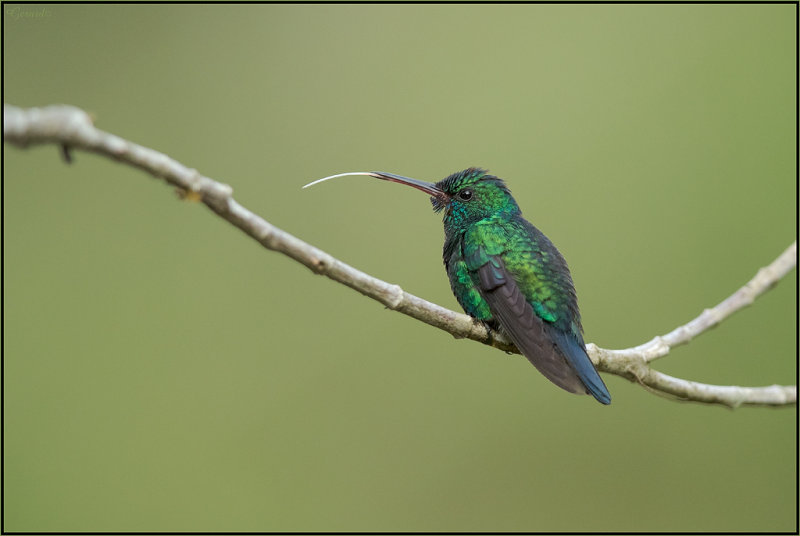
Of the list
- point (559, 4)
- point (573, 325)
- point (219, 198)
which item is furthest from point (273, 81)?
point (219, 198)

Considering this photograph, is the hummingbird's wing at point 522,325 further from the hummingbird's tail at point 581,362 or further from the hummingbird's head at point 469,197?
the hummingbird's head at point 469,197

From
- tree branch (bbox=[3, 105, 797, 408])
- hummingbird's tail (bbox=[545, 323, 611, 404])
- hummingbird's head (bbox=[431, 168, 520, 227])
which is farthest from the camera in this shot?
hummingbird's head (bbox=[431, 168, 520, 227])

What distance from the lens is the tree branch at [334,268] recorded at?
54.2 inches

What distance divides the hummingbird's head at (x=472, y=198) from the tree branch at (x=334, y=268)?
0.61 meters

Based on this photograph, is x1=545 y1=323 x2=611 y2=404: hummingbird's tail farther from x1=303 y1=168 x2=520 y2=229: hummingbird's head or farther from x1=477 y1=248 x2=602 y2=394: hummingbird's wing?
x1=303 y1=168 x2=520 y2=229: hummingbird's head

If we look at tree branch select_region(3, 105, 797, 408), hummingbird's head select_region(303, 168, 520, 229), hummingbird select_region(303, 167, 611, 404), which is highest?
hummingbird's head select_region(303, 168, 520, 229)

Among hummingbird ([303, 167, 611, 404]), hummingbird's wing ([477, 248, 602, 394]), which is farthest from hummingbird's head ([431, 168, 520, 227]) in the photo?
hummingbird's wing ([477, 248, 602, 394])

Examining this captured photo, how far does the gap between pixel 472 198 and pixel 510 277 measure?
0.49 m

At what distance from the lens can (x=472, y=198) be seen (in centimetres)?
321

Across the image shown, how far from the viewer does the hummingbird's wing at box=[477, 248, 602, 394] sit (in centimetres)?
259

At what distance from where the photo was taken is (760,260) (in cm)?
512

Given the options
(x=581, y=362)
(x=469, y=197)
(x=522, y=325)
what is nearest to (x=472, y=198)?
(x=469, y=197)

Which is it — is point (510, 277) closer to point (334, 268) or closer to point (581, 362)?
point (581, 362)

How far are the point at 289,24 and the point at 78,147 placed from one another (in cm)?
455
